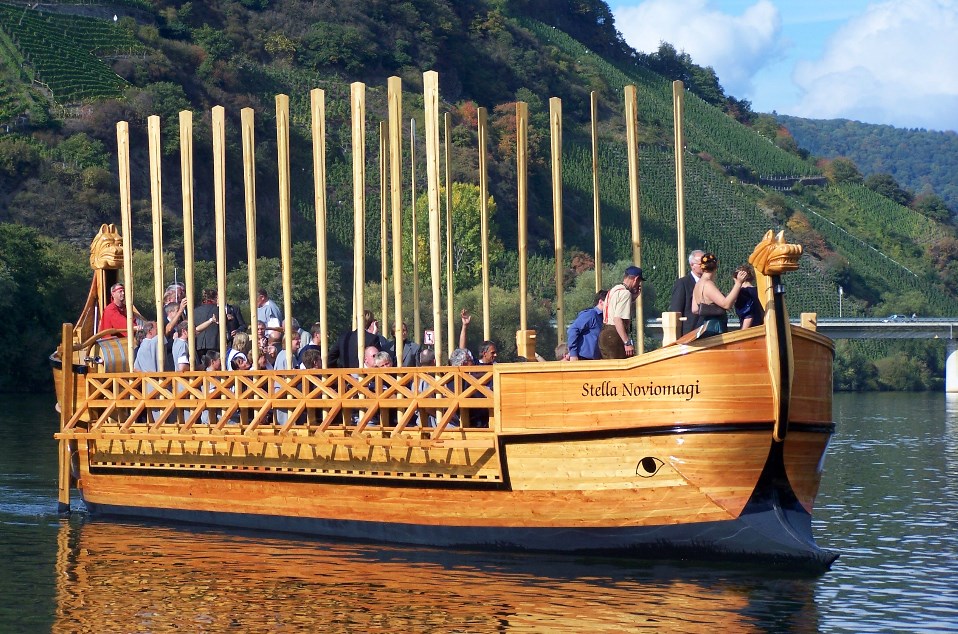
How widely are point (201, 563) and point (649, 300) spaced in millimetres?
63537

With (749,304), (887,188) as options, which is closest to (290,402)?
(749,304)

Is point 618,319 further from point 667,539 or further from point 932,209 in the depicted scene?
point 932,209

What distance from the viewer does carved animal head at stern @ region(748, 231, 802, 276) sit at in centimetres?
1498

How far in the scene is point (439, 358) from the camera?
1789cm

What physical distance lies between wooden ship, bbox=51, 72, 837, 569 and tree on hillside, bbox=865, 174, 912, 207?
14966cm

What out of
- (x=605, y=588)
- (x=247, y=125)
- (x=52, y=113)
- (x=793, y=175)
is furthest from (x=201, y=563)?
(x=793, y=175)

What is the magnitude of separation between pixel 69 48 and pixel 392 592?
275 feet

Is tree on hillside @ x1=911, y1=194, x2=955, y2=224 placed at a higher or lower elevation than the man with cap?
higher

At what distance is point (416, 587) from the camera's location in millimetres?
15328

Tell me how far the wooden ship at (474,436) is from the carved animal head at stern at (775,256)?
2cm

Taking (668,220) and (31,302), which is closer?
(31,302)

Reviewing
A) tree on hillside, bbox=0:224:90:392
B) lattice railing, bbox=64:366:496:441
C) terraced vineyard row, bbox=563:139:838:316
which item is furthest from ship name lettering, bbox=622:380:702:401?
terraced vineyard row, bbox=563:139:838:316

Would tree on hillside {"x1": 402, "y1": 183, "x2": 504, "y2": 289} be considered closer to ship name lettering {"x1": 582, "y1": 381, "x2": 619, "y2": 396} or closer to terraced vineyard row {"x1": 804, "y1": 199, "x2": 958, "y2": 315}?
ship name lettering {"x1": 582, "y1": 381, "x2": 619, "y2": 396}

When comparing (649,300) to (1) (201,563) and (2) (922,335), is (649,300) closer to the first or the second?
(2) (922,335)
